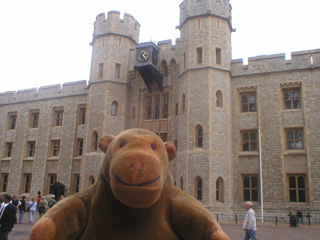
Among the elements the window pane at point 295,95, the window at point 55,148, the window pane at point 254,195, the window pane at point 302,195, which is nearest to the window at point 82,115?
the window at point 55,148

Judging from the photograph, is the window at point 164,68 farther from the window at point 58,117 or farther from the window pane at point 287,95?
the window at point 58,117

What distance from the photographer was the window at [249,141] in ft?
55.5

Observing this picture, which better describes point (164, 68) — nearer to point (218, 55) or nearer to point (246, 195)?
point (218, 55)

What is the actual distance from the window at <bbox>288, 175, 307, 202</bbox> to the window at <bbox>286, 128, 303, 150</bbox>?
65.0 inches

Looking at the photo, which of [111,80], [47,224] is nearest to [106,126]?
[111,80]

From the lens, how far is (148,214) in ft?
7.68

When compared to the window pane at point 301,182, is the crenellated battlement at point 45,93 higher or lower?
higher

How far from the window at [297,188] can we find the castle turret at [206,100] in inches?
132

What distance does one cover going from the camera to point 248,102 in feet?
57.7

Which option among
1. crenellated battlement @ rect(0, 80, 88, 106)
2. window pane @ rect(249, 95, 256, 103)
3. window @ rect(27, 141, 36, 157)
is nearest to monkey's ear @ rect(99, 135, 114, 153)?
window pane @ rect(249, 95, 256, 103)

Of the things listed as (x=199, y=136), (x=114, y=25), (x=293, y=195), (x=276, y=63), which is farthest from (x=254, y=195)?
(x=114, y=25)

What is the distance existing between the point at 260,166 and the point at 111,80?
35.6 ft

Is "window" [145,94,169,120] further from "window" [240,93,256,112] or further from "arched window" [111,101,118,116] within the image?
"window" [240,93,256,112]

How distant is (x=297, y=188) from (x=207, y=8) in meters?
11.5
